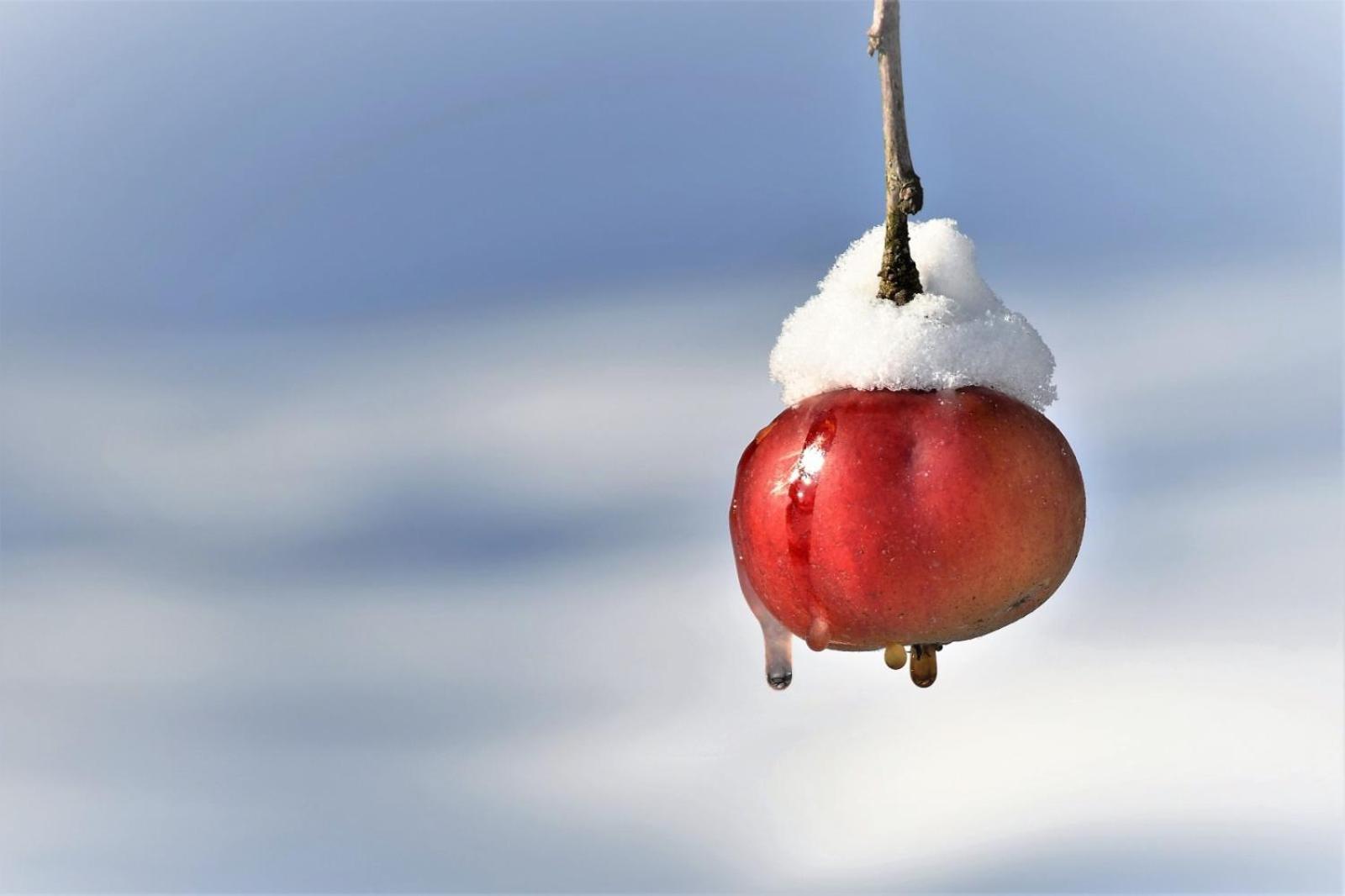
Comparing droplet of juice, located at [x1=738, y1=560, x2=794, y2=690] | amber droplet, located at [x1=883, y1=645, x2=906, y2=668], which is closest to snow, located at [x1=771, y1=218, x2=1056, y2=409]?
droplet of juice, located at [x1=738, y1=560, x2=794, y2=690]

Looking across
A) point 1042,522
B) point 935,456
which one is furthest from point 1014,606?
point 935,456

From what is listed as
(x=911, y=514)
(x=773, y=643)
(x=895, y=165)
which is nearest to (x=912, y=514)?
(x=911, y=514)

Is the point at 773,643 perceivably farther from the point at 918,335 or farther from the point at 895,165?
the point at 895,165

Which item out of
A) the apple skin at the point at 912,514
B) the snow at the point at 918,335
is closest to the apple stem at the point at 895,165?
the snow at the point at 918,335

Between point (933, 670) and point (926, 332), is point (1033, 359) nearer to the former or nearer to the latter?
point (926, 332)

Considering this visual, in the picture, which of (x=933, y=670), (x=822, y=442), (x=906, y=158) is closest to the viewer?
(x=906, y=158)

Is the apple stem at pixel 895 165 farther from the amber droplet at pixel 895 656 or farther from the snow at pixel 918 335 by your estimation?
the amber droplet at pixel 895 656
